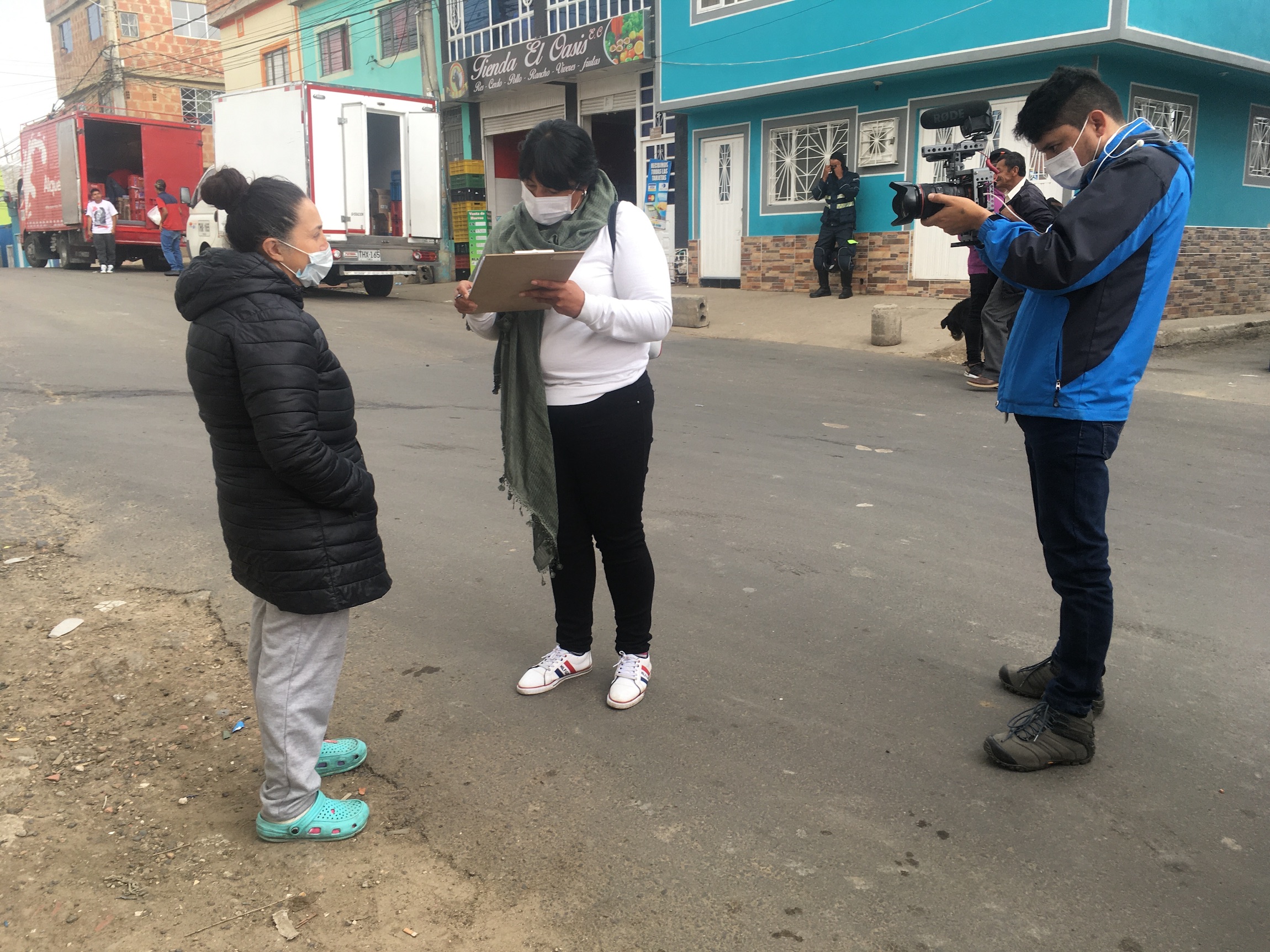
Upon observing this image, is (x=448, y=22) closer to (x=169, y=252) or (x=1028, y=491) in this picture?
(x=169, y=252)

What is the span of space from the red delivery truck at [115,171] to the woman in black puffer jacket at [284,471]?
824 inches

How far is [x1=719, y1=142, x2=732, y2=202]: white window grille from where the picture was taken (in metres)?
16.7

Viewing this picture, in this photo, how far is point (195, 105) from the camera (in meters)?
36.2

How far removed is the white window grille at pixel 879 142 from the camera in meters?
14.2

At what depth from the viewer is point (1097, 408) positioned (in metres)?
2.71

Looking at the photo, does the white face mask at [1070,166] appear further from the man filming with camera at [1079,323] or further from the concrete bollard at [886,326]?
the concrete bollard at [886,326]

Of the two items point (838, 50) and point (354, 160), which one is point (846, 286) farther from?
point (354, 160)

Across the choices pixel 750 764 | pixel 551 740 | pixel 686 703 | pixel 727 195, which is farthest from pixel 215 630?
pixel 727 195

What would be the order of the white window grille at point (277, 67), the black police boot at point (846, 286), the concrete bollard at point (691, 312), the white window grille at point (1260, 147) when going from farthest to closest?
the white window grille at point (277, 67) < the white window grille at point (1260, 147) < the black police boot at point (846, 286) < the concrete bollard at point (691, 312)

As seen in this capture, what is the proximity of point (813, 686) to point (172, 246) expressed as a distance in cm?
2138

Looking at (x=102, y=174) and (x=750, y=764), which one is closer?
(x=750, y=764)

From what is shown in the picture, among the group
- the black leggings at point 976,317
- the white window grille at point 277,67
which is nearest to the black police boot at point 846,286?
the black leggings at point 976,317

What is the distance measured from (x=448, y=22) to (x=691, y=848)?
22.1m

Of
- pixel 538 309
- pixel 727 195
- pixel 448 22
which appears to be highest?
pixel 448 22
